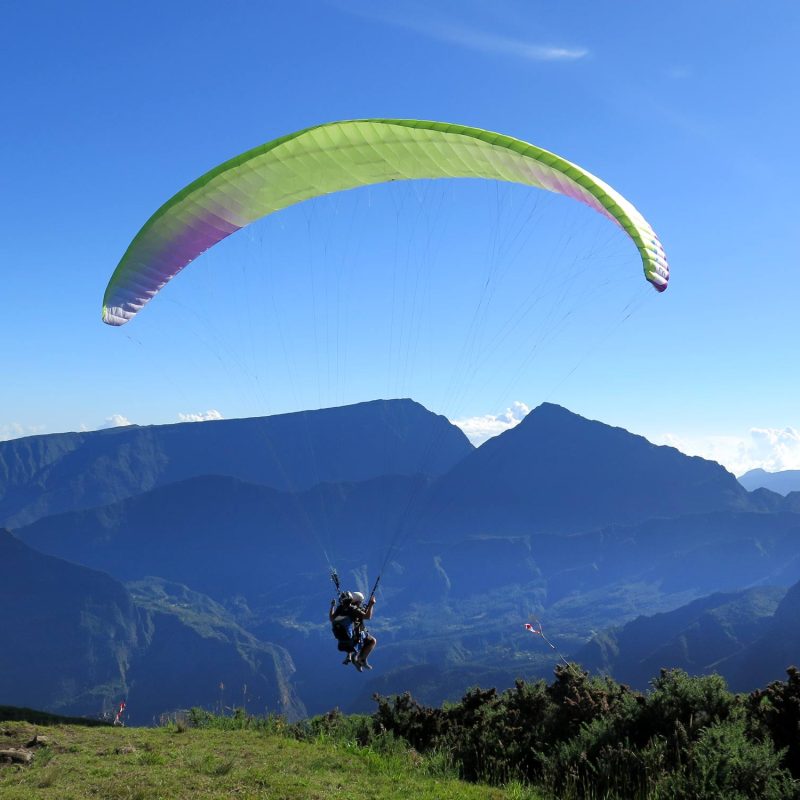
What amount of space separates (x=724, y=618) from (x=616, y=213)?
221 meters

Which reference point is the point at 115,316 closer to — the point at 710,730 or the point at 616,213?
the point at 616,213

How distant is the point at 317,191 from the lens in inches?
544

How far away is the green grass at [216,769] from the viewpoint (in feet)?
26.9

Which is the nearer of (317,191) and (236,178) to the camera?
(236,178)

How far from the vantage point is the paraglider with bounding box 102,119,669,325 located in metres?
11.5

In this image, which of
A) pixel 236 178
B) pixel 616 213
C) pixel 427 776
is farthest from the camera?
pixel 236 178

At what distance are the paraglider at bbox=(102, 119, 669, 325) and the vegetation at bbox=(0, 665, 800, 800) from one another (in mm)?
7151

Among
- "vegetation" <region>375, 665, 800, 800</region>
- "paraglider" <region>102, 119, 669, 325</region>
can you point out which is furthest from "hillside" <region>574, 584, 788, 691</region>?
"paraglider" <region>102, 119, 669, 325</region>

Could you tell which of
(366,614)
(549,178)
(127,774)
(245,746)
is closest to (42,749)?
(127,774)

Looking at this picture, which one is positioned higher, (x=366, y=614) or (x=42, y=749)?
(x=366, y=614)

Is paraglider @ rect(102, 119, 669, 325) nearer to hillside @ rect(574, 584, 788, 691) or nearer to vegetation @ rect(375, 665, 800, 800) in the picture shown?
vegetation @ rect(375, 665, 800, 800)

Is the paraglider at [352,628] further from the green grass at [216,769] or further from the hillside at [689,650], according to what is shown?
the hillside at [689,650]

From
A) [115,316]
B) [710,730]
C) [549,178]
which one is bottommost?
[710,730]

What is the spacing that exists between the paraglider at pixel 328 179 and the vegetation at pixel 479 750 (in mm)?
7151
